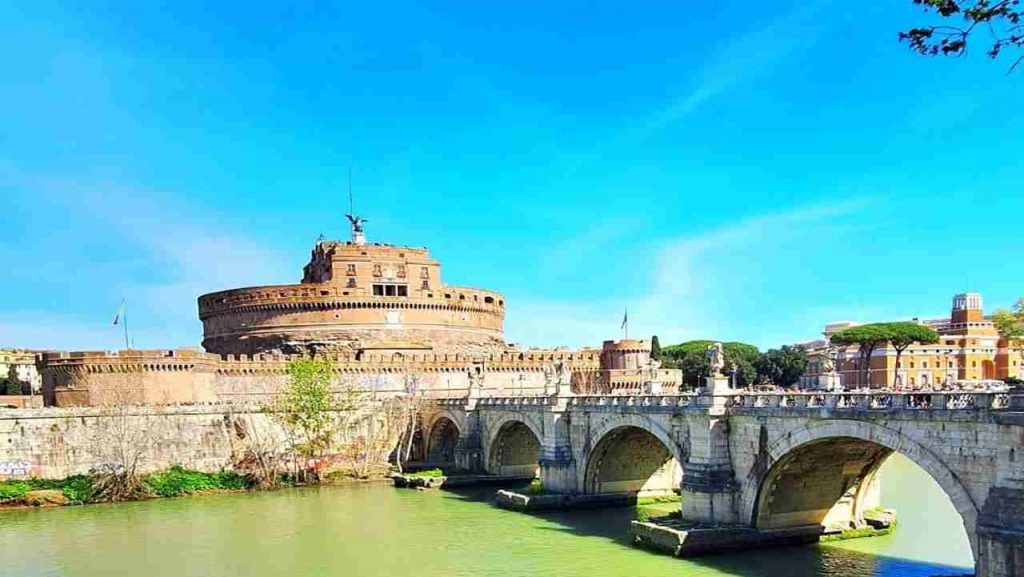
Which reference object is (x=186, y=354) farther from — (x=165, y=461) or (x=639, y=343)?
(x=639, y=343)

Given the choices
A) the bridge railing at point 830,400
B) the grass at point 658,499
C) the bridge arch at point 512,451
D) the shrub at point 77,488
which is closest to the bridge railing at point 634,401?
the bridge railing at point 830,400

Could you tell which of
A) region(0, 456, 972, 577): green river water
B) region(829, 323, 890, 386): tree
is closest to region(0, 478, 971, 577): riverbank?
region(0, 456, 972, 577): green river water

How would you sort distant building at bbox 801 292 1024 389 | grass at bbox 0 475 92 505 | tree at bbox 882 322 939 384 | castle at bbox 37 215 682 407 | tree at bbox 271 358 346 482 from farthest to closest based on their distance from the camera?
distant building at bbox 801 292 1024 389 < tree at bbox 882 322 939 384 < castle at bbox 37 215 682 407 < tree at bbox 271 358 346 482 < grass at bbox 0 475 92 505

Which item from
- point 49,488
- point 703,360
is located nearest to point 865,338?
point 703,360

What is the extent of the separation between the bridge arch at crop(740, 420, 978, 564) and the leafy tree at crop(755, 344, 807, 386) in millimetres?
64269

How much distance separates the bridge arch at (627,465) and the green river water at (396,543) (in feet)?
4.24

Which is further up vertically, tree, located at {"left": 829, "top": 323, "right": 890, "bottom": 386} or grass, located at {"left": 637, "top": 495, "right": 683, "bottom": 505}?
tree, located at {"left": 829, "top": 323, "right": 890, "bottom": 386}

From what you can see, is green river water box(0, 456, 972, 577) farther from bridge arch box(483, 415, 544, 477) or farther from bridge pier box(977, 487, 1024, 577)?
bridge arch box(483, 415, 544, 477)

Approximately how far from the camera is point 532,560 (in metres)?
26.2

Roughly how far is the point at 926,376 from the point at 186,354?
2870 inches

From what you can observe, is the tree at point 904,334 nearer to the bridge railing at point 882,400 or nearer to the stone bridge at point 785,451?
the stone bridge at point 785,451

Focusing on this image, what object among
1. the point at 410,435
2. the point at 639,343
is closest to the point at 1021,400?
the point at 410,435

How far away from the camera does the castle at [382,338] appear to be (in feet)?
194

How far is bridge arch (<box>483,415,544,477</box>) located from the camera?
45.0 meters
